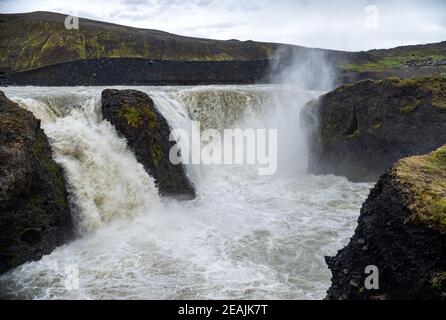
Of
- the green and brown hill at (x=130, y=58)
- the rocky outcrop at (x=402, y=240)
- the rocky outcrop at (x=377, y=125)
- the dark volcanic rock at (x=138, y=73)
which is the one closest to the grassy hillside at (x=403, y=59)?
the green and brown hill at (x=130, y=58)

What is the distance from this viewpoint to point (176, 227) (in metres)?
14.0

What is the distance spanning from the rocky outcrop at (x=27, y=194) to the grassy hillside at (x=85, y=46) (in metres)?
25.2

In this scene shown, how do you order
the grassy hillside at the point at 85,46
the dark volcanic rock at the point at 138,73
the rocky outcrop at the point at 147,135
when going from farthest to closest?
the grassy hillside at the point at 85,46
the dark volcanic rock at the point at 138,73
the rocky outcrop at the point at 147,135

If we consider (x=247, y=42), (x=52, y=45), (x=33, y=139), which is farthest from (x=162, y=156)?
(x=247, y=42)

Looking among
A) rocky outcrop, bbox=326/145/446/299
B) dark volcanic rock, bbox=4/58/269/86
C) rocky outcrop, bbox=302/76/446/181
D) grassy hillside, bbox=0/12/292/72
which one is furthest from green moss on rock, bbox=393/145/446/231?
grassy hillside, bbox=0/12/292/72

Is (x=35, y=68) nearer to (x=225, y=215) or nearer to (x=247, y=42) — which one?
(x=247, y=42)

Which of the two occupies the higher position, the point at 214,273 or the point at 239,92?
the point at 239,92

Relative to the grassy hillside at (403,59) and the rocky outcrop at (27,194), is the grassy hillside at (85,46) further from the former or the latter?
the rocky outcrop at (27,194)

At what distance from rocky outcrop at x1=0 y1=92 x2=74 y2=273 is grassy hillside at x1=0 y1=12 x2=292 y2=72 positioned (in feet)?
82.8

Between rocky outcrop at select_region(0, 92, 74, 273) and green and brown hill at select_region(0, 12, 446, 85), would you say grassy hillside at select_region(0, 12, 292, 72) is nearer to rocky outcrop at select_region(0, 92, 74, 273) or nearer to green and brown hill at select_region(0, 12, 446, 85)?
green and brown hill at select_region(0, 12, 446, 85)

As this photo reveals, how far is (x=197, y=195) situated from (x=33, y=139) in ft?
24.2

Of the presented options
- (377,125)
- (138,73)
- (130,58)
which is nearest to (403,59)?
(138,73)

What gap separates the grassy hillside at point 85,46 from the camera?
36.6 metres

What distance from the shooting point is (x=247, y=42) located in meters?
47.9
